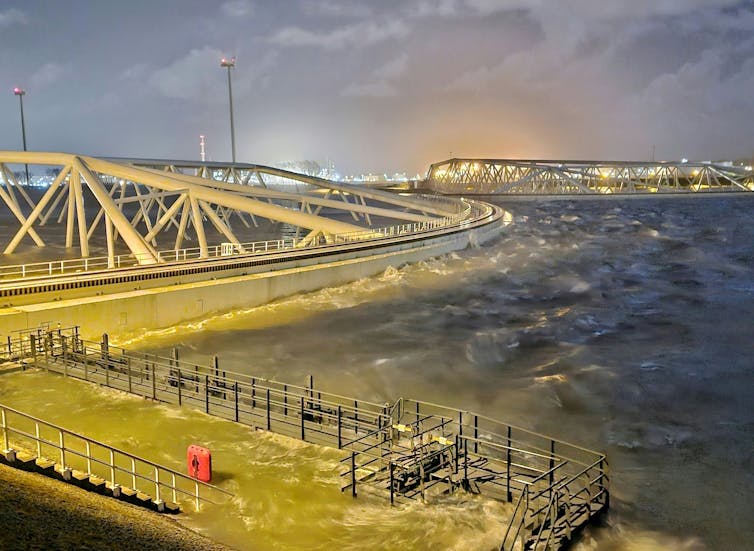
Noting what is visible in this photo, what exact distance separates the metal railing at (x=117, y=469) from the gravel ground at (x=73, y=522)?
540 millimetres

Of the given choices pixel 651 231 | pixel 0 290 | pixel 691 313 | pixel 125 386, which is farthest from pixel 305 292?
pixel 651 231

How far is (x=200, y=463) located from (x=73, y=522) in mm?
3347

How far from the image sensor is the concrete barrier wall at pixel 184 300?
81.1 feet

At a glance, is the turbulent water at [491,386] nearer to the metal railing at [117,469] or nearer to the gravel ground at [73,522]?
the metal railing at [117,469]

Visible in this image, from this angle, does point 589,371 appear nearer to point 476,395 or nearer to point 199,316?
point 476,395

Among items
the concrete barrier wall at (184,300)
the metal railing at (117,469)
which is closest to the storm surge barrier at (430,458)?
the metal railing at (117,469)

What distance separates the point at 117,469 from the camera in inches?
451

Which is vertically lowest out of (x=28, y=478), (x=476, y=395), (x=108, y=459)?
(x=476, y=395)

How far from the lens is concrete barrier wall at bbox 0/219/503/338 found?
2472cm

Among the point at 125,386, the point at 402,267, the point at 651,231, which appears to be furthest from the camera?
the point at 651,231

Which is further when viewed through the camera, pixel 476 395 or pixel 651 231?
pixel 651 231

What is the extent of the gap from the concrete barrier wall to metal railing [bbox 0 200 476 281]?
129 inches

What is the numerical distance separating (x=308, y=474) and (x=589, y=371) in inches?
566

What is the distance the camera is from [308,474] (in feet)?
41.7
